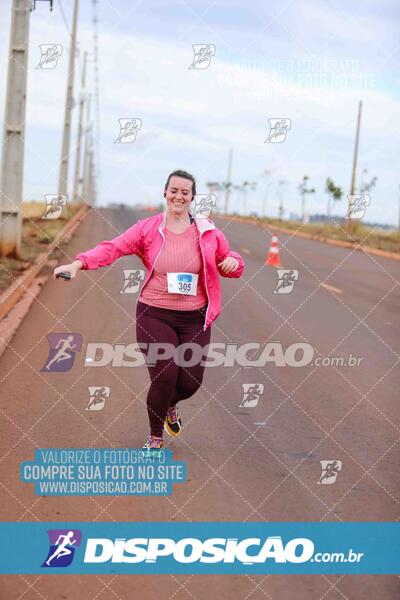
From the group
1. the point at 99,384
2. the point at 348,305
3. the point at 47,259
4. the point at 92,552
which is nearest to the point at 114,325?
the point at 99,384

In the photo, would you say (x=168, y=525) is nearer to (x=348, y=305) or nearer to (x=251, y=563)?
(x=251, y=563)

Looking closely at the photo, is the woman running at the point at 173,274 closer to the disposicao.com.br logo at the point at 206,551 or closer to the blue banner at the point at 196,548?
the blue banner at the point at 196,548

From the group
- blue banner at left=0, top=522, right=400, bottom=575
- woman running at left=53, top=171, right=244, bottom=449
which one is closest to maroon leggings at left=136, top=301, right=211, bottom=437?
woman running at left=53, top=171, right=244, bottom=449

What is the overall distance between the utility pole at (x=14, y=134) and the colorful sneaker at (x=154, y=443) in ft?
41.4

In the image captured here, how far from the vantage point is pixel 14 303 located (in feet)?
48.1

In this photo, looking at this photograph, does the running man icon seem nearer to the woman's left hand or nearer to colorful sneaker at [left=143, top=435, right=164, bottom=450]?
colorful sneaker at [left=143, top=435, right=164, bottom=450]

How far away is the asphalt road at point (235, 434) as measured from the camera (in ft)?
16.7

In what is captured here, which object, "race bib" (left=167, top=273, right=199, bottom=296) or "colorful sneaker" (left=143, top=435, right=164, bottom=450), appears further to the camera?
"colorful sneaker" (left=143, top=435, right=164, bottom=450)

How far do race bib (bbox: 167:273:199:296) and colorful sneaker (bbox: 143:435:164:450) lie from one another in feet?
3.35

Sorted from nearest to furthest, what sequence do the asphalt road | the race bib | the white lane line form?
the asphalt road
the race bib
the white lane line

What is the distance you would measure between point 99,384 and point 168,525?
12.8ft

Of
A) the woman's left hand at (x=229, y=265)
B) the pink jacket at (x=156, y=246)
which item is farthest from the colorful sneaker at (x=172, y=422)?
the woman's left hand at (x=229, y=265)

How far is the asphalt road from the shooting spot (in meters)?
5.08

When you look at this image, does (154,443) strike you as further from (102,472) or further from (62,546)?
(62,546)
